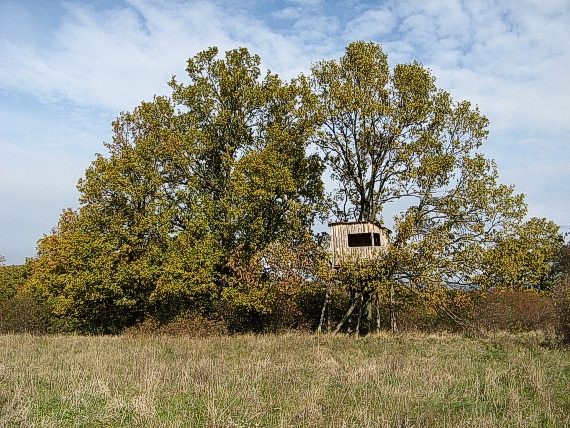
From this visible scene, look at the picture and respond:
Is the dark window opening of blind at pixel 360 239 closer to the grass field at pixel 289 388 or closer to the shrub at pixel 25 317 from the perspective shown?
the grass field at pixel 289 388

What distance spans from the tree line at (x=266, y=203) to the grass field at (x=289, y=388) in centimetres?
833

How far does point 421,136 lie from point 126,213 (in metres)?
16.3

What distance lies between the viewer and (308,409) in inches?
298

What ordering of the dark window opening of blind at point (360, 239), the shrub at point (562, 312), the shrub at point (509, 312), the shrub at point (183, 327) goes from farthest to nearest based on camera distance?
the dark window opening of blind at point (360, 239) < the shrub at point (183, 327) < the shrub at point (509, 312) < the shrub at point (562, 312)

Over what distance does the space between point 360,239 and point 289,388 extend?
16252mm

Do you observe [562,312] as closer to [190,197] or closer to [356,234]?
[356,234]

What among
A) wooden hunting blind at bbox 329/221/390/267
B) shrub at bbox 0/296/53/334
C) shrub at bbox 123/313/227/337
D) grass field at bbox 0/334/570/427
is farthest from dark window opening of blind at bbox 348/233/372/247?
shrub at bbox 0/296/53/334

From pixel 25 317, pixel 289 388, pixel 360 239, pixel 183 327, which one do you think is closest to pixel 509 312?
pixel 360 239

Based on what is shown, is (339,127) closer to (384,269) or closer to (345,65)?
(345,65)

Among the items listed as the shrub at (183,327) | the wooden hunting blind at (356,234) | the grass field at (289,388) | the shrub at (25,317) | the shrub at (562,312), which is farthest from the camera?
the shrub at (25,317)

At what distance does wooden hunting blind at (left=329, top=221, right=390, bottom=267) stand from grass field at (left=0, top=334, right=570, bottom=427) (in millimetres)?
7651

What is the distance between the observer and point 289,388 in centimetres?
922

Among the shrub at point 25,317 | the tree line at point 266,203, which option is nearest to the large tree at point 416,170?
the tree line at point 266,203

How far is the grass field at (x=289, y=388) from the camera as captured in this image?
7.16 metres
